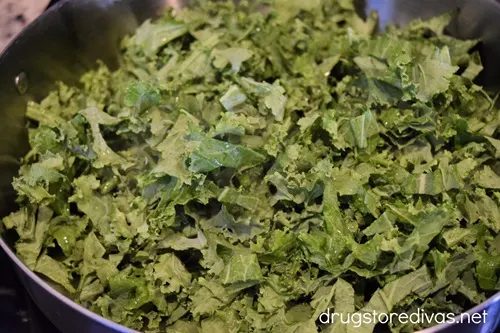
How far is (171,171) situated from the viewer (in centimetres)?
154

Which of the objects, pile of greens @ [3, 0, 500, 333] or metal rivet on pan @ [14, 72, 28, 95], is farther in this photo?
metal rivet on pan @ [14, 72, 28, 95]

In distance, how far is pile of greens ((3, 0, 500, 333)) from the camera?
143cm

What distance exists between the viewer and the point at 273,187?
64.1 inches

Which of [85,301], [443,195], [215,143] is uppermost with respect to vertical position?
[215,143]

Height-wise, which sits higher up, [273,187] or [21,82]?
[21,82]

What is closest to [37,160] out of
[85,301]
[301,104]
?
[85,301]

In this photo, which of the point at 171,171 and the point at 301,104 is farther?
the point at 301,104

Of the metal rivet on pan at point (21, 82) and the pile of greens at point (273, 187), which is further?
the metal rivet on pan at point (21, 82)

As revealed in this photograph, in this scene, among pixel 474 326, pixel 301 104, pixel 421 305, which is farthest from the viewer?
pixel 301 104

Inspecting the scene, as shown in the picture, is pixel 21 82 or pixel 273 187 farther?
pixel 21 82

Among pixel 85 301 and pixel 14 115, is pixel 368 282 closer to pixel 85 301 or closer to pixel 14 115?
pixel 85 301

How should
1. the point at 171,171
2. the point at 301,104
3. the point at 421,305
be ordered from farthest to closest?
1. the point at 301,104
2. the point at 171,171
3. the point at 421,305

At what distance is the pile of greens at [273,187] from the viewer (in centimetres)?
143

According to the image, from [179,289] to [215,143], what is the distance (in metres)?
0.39
